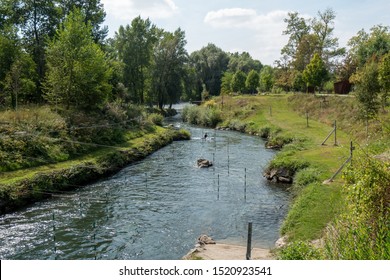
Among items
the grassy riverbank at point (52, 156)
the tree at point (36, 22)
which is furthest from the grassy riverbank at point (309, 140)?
the tree at point (36, 22)

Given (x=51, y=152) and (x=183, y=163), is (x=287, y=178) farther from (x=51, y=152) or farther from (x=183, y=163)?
(x=51, y=152)

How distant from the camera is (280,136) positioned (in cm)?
4666

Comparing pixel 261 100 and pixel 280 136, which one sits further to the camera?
pixel 261 100

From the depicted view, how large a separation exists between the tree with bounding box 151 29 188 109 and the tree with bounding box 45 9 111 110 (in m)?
35.7

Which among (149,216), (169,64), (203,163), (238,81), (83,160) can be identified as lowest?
(149,216)

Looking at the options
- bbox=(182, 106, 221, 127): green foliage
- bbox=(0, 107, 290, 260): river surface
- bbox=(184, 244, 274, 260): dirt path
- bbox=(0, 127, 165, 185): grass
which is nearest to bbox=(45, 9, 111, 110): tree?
bbox=(0, 127, 165, 185): grass

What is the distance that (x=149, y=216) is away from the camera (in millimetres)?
22641

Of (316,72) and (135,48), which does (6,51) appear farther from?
(316,72)

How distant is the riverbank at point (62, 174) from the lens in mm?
23734

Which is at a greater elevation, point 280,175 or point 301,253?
point 301,253

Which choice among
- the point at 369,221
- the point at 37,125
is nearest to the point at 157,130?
the point at 37,125

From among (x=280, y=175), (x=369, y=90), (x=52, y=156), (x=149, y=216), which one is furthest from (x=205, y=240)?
(x=369, y=90)

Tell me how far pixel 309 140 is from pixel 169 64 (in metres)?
44.7

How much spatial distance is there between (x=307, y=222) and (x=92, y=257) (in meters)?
11.0
